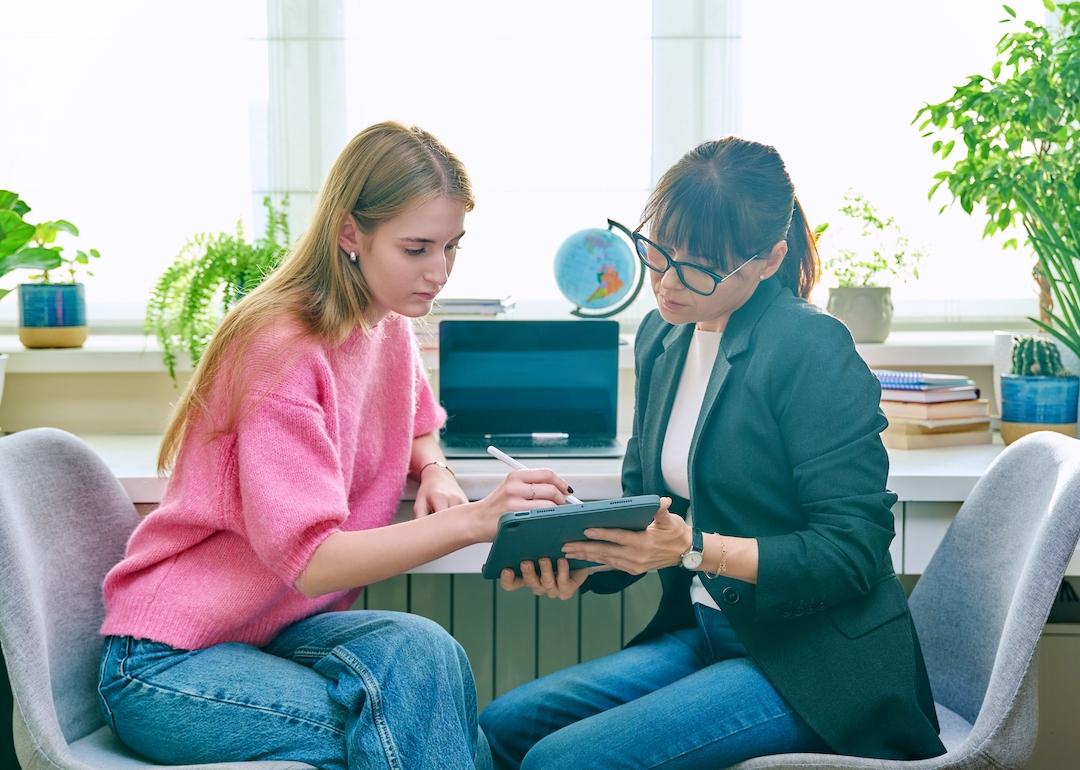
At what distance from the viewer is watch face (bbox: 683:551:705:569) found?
4.17 feet

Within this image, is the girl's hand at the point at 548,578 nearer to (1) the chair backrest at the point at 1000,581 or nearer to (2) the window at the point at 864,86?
(1) the chair backrest at the point at 1000,581

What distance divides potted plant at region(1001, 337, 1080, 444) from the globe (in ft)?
2.31

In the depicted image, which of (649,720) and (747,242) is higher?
(747,242)

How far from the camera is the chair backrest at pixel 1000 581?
4.02 feet

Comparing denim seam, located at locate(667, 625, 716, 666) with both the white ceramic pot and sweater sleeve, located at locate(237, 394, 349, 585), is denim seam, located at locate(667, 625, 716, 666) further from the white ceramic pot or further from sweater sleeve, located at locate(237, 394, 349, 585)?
the white ceramic pot

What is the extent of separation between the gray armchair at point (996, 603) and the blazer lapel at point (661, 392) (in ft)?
1.29

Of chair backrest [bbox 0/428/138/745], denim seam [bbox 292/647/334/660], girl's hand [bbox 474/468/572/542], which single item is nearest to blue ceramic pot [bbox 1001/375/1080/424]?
girl's hand [bbox 474/468/572/542]

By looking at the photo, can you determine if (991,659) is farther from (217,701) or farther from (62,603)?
(62,603)

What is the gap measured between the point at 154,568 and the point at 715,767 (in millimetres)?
698

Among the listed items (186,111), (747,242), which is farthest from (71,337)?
(747,242)

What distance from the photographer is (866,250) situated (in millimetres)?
2279

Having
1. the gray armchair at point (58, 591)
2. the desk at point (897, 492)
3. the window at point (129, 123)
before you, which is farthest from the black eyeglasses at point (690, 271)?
the window at point (129, 123)

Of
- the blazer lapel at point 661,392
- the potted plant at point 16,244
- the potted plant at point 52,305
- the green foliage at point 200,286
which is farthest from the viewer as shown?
the potted plant at point 52,305

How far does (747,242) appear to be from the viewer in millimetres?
1368
